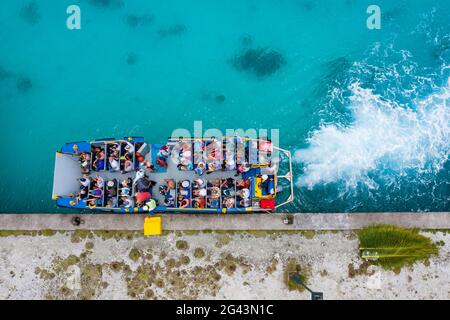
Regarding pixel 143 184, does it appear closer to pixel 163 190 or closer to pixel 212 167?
pixel 163 190

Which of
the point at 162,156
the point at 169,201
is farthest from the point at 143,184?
the point at 162,156

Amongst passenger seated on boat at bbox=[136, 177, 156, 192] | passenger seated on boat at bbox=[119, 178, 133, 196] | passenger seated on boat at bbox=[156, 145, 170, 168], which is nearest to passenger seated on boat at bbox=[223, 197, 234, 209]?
passenger seated on boat at bbox=[156, 145, 170, 168]

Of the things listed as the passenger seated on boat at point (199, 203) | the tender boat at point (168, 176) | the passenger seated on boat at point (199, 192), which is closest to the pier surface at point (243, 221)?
the tender boat at point (168, 176)

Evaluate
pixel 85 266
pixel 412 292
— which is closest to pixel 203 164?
pixel 85 266

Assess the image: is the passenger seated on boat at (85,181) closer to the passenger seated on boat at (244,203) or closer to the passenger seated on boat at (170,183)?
the passenger seated on boat at (170,183)
